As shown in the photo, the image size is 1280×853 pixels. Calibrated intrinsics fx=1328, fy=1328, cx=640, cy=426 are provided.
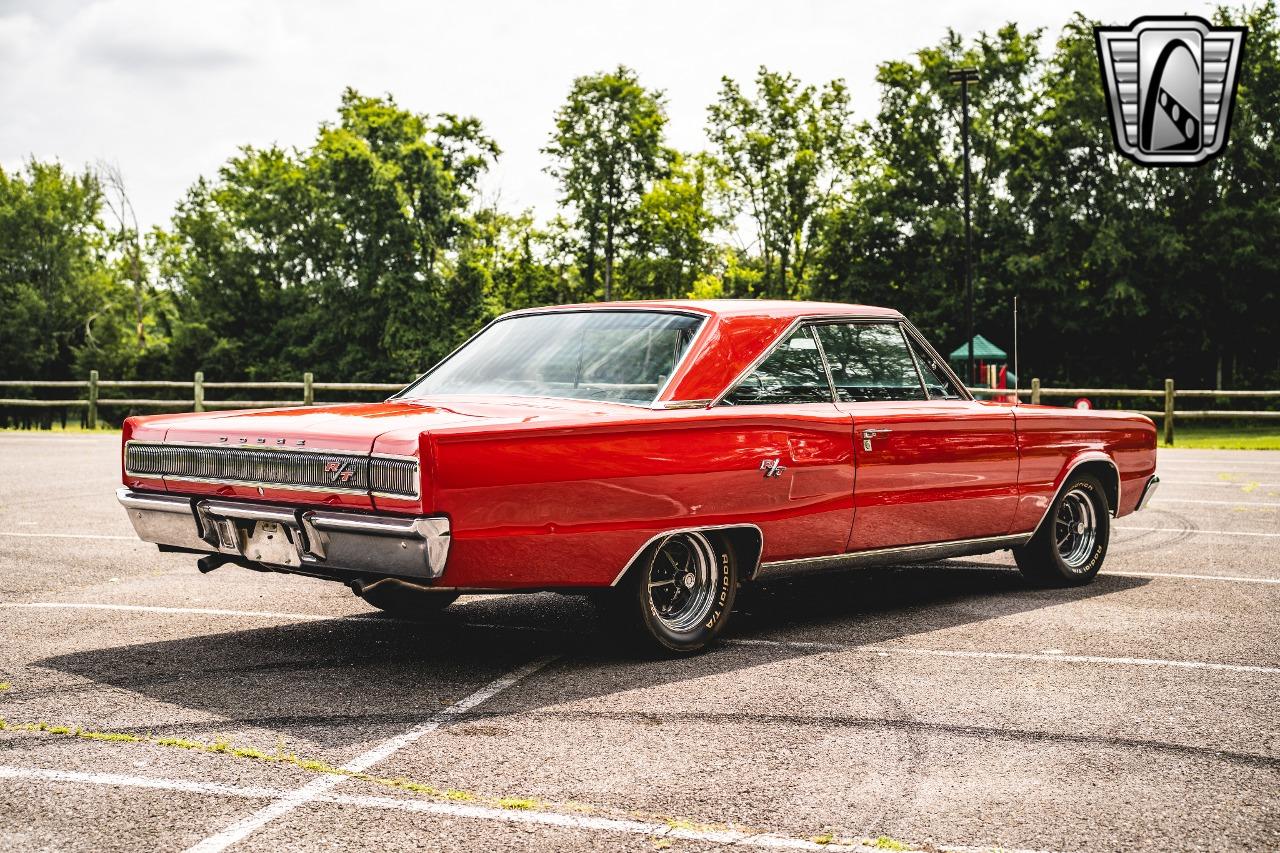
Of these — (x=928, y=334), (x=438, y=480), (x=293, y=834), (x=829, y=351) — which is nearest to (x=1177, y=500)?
(x=829, y=351)

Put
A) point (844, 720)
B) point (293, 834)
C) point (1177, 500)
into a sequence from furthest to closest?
point (1177, 500) → point (844, 720) → point (293, 834)

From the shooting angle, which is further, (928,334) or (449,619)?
(928,334)

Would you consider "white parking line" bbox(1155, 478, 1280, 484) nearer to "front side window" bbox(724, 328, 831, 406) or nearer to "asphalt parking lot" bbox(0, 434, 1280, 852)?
"asphalt parking lot" bbox(0, 434, 1280, 852)

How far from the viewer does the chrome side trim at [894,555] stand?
589cm

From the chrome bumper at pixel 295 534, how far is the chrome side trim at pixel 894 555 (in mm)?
1723

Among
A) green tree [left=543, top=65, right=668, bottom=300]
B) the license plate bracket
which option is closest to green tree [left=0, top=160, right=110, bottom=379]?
green tree [left=543, top=65, right=668, bottom=300]

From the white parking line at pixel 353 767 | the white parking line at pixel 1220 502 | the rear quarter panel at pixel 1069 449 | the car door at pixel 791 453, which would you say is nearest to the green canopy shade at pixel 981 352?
the white parking line at pixel 1220 502

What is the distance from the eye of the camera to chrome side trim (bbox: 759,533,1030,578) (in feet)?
19.3

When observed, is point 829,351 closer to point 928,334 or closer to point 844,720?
point 844,720

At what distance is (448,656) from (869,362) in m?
2.54

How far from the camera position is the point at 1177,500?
42.1 ft

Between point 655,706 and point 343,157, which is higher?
point 343,157

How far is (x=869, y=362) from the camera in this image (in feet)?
21.7

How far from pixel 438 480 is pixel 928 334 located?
1711 inches
